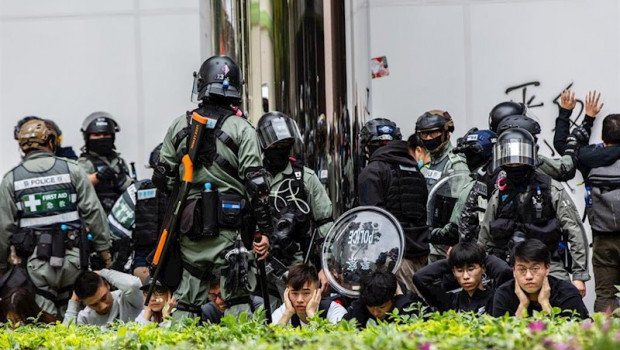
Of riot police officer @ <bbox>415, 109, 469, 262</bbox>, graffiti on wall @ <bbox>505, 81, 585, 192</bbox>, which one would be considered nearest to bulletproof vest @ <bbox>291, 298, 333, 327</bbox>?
riot police officer @ <bbox>415, 109, 469, 262</bbox>

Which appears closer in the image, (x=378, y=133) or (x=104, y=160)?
(x=378, y=133)

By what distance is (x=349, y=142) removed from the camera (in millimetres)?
10711

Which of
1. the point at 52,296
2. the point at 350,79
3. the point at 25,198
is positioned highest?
the point at 350,79

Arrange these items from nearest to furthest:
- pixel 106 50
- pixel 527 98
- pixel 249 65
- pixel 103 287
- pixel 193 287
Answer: pixel 193 287 → pixel 103 287 → pixel 249 65 → pixel 527 98 → pixel 106 50

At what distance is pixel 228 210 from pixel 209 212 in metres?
0.11

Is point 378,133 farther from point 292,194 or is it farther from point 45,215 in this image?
point 45,215

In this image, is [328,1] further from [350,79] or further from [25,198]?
[25,198]

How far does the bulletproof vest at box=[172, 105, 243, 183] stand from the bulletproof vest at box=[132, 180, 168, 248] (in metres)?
2.19

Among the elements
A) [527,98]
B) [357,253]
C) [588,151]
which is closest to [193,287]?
[357,253]

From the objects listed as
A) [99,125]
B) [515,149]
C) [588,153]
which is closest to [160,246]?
[515,149]

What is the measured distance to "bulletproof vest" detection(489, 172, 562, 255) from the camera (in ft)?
28.5

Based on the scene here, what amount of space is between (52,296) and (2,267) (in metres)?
0.42

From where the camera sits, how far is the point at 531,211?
28.6ft

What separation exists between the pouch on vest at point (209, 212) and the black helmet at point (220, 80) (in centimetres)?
59
